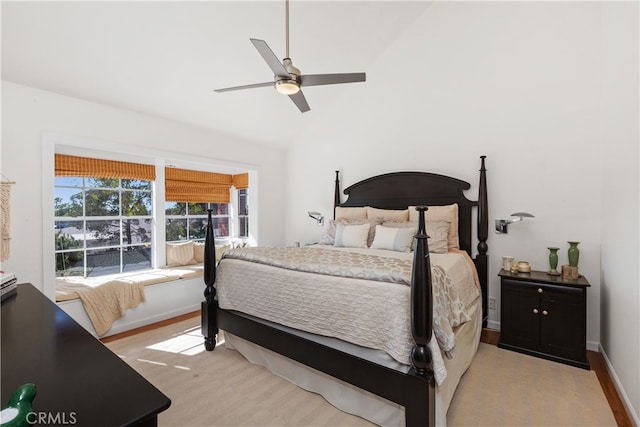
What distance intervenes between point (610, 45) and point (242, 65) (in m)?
3.30

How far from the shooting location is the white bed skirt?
5.84 ft

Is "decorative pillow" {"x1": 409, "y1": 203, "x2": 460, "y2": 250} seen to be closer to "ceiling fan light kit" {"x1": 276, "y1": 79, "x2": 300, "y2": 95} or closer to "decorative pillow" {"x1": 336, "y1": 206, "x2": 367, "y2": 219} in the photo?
"decorative pillow" {"x1": 336, "y1": 206, "x2": 367, "y2": 219}

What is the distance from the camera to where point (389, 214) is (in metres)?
3.70

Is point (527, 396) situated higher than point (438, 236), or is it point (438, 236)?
point (438, 236)

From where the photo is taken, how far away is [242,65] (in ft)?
10.5

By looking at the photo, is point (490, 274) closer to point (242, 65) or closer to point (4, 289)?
point (242, 65)

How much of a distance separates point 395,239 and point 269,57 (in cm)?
210

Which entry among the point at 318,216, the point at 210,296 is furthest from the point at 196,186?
the point at 210,296

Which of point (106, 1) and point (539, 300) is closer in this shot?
point (106, 1)

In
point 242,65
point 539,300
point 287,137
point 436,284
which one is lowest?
point 539,300

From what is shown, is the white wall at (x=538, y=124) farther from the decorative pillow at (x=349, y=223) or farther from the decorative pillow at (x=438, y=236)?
the decorative pillow at (x=349, y=223)

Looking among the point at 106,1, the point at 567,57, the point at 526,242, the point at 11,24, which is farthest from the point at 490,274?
the point at 11,24

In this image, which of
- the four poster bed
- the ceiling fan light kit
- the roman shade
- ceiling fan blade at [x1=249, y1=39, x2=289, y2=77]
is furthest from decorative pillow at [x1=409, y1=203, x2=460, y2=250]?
the roman shade

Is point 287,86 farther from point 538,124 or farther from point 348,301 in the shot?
point 538,124
